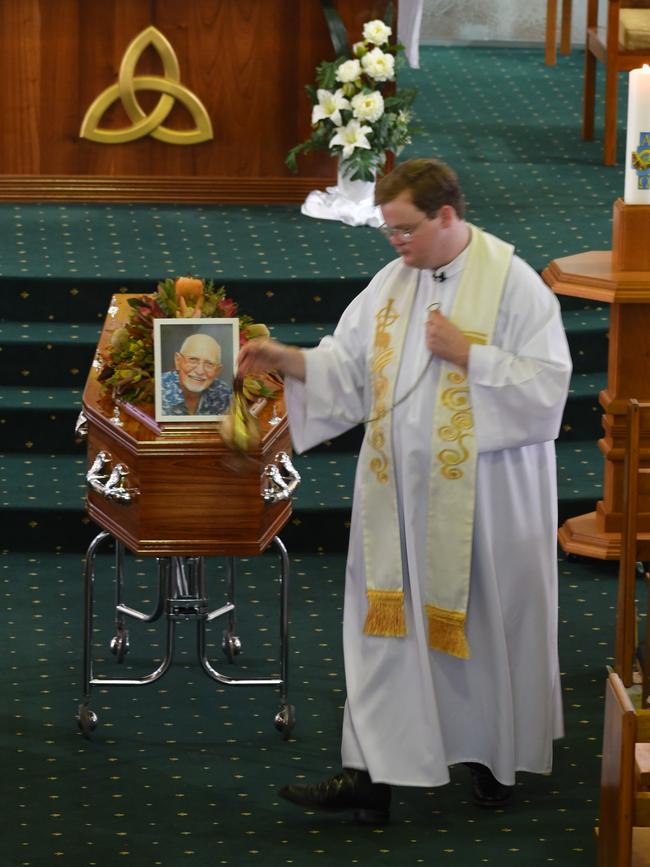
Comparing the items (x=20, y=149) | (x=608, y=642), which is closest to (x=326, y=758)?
(x=608, y=642)

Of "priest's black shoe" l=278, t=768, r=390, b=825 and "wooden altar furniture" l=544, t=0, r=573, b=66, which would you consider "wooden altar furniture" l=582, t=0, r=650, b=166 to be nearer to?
"wooden altar furniture" l=544, t=0, r=573, b=66

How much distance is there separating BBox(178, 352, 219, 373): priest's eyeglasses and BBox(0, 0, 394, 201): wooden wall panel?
13.3 ft

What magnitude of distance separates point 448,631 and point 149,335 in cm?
116

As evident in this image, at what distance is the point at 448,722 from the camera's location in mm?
4551

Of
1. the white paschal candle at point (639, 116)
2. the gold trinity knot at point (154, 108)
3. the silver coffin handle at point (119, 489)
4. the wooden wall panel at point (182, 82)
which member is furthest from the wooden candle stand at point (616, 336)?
the gold trinity knot at point (154, 108)

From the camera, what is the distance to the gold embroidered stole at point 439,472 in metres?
4.39

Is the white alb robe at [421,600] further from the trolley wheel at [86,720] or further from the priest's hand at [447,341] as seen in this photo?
the trolley wheel at [86,720]

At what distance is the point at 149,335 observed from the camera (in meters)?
4.89

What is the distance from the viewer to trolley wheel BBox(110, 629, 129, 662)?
5.51 meters

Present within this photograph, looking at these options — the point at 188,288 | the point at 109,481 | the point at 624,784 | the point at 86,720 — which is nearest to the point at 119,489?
the point at 109,481

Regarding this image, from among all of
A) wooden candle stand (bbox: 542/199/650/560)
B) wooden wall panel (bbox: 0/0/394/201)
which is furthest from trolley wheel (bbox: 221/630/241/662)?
wooden wall panel (bbox: 0/0/394/201)

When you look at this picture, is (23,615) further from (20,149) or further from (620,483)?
(20,149)

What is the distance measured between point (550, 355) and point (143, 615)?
5.77 feet

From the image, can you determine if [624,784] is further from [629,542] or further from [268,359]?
[268,359]
